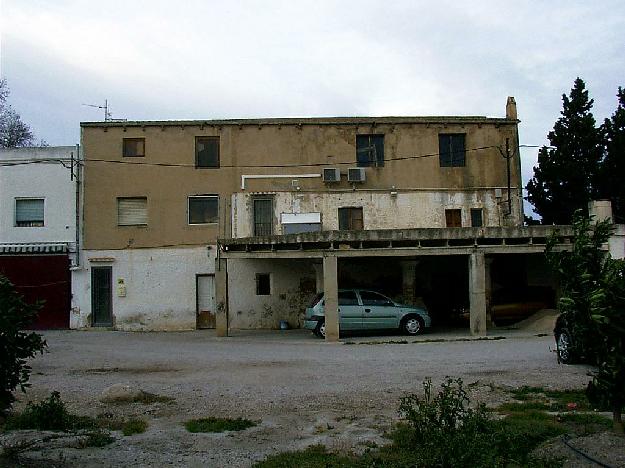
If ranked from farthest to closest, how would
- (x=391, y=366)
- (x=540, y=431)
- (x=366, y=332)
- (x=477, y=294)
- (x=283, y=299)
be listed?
1. (x=283, y=299)
2. (x=366, y=332)
3. (x=477, y=294)
4. (x=391, y=366)
5. (x=540, y=431)

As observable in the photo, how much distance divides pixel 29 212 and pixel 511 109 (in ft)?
65.6

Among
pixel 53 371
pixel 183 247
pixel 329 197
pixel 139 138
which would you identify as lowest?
pixel 53 371

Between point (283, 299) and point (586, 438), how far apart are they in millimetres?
19064

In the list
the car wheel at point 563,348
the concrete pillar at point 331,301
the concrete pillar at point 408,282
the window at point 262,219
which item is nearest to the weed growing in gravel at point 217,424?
A: the car wheel at point 563,348

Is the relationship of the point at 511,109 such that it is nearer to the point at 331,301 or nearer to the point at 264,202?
the point at 264,202

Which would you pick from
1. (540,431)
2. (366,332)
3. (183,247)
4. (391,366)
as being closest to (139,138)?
(183,247)

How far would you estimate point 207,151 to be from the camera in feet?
85.8

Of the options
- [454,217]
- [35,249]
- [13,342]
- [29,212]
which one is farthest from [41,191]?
[13,342]

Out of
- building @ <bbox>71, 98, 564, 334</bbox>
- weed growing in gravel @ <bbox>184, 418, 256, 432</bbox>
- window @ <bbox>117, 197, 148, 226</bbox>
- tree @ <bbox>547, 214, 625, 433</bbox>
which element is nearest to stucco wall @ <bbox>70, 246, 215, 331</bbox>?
building @ <bbox>71, 98, 564, 334</bbox>

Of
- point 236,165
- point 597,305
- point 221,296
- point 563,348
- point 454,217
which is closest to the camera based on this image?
point 597,305

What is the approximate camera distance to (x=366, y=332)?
21.3 meters

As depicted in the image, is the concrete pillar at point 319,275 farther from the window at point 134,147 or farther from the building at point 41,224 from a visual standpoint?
the building at point 41,224

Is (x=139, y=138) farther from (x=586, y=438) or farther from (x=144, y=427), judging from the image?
(x=586, y=438)

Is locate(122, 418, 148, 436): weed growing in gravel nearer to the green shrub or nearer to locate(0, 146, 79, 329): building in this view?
the green shrub
